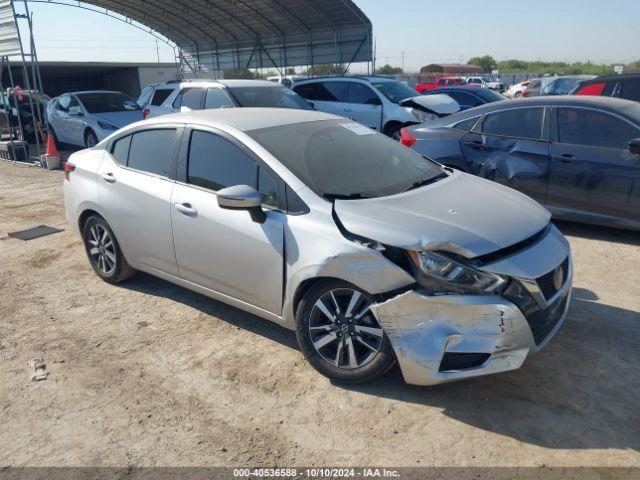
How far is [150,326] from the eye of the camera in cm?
421

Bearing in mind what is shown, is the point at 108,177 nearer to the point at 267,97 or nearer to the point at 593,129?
the point at 593,129

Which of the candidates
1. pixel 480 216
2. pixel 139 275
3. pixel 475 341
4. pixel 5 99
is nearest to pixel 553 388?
pixel 475 341

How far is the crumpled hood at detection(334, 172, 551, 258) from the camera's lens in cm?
295

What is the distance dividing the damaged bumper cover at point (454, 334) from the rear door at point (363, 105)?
9.03 meters

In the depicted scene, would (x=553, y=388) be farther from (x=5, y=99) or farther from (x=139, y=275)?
(x=5, y=99)

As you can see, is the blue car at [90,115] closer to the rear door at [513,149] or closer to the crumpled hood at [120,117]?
the crumpled hood at [120,117]

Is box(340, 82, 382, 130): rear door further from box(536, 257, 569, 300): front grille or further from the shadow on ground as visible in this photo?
box(536, 257, 569, 300): front grille

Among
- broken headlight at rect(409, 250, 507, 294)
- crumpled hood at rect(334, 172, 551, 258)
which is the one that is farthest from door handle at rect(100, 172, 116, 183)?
broken headlight at rect(409, 250, 507, 294)

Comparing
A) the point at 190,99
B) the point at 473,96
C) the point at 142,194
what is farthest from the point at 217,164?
the point at 473,96

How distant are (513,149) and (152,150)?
413 cm

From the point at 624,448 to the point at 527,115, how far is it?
4.42 m

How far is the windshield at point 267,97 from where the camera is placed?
32.1 ft

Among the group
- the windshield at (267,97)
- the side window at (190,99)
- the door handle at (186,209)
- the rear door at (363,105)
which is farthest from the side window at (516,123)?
the side window at (190,99)

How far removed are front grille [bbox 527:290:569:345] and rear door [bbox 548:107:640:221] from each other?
2.84 meters
